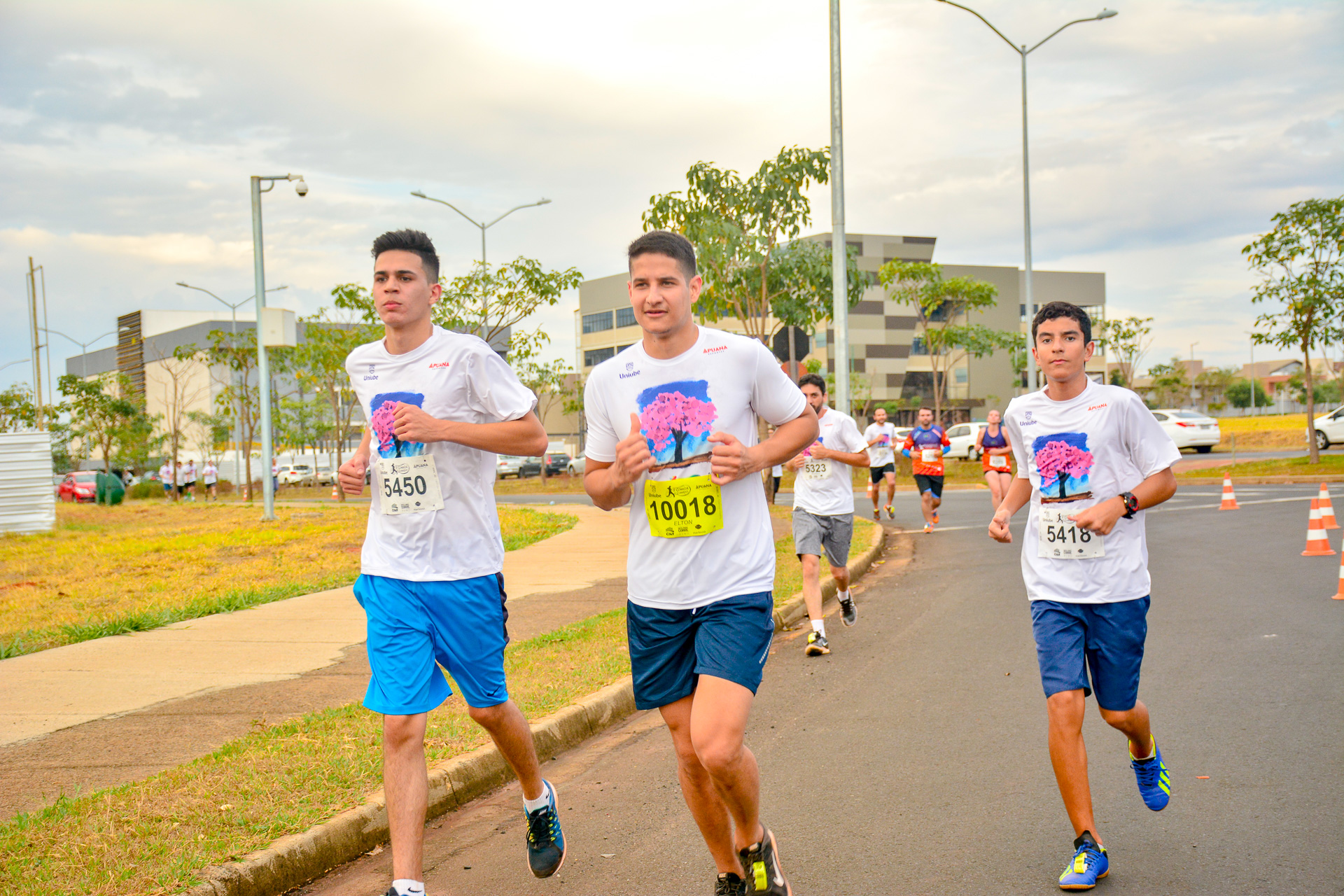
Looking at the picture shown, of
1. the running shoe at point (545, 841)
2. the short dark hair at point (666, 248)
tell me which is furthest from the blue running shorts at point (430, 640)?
A: the short dark hair at point (666, 248)

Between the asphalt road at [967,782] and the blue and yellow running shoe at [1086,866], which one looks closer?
the blue and yellow running shoe at [1086,866]

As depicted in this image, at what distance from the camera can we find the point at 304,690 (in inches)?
265

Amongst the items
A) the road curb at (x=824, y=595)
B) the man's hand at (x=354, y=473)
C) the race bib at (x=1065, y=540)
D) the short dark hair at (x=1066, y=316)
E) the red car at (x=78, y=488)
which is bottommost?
the red car at (x=78, y=488)

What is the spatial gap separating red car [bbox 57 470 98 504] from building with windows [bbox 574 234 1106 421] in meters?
36.7

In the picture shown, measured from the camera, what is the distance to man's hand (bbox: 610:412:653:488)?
3307mm

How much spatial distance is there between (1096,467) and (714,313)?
1606 centimetres

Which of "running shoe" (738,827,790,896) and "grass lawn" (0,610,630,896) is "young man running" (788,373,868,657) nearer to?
"grass lawn" (0,610,630,896)

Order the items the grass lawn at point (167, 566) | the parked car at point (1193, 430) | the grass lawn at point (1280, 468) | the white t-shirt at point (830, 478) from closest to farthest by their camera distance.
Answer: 1. the white t-shirt at point (830, 478)
2. the grass lawn at point (167, 566)
3. the grass lawn at point (1280, 468)
4. the parked car at point (1193, 430)

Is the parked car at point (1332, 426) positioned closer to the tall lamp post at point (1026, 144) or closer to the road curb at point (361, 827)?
the tall lamp post at point (1026, 144)

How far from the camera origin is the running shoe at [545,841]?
13.0 ft

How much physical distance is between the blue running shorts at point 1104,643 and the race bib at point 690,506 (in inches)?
54.5

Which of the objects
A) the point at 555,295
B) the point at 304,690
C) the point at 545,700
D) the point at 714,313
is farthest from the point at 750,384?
the point at 555,295

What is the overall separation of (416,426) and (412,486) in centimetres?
25

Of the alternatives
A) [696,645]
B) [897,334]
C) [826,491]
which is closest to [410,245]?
[696,645]
